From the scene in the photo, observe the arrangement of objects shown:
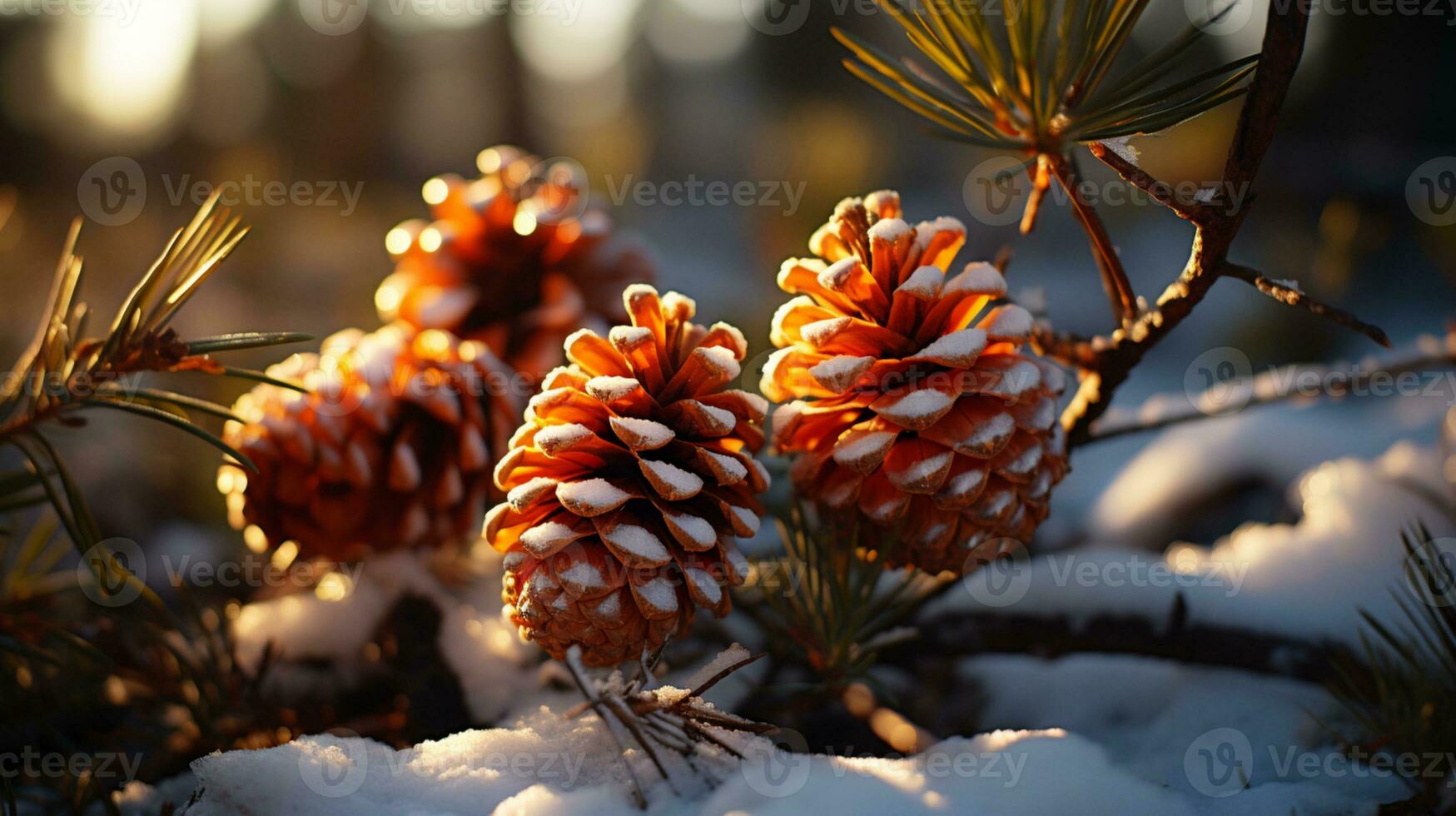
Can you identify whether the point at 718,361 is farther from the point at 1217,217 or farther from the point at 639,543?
the point at 1217,217

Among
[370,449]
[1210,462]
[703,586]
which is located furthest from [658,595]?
[1210,462]

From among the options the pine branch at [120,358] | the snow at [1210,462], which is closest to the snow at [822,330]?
the pine branch at [120,358]

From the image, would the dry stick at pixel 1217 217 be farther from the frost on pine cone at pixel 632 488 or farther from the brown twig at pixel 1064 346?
the frost on pine cone at pixel 632 488

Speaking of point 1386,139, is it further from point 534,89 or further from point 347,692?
point 534,89

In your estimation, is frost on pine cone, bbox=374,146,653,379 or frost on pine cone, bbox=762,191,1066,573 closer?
frost on pine cone, bbox=762,191,1066,573

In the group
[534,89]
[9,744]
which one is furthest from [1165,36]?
[9,744]

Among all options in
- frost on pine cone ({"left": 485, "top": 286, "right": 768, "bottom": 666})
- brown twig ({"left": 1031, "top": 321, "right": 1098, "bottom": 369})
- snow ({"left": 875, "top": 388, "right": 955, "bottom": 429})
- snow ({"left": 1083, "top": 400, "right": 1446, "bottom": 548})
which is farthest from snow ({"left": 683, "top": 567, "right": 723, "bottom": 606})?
snow ({"left": 1083, "top": 400, "right": 1446, "bottom": 548})

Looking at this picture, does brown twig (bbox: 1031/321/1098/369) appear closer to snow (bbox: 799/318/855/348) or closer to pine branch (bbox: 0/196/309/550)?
snow (bbox: 799/318/855/348)
